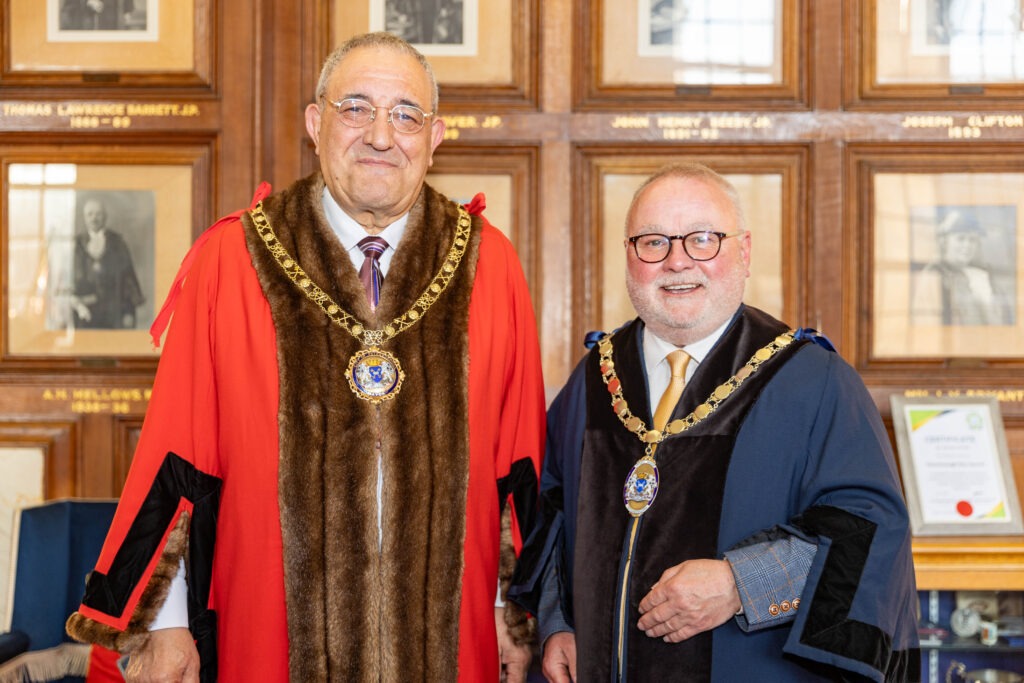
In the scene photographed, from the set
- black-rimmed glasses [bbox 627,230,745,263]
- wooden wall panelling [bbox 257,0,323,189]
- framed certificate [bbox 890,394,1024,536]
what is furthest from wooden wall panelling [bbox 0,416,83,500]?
framed certificate [bbox 890,394,1024,536]

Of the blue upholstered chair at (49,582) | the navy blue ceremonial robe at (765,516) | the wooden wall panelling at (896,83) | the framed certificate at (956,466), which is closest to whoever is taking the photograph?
the navy blue ceremonial robe at (765,516)

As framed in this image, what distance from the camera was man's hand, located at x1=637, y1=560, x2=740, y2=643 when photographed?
205 centimetres

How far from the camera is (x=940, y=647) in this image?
326 cm

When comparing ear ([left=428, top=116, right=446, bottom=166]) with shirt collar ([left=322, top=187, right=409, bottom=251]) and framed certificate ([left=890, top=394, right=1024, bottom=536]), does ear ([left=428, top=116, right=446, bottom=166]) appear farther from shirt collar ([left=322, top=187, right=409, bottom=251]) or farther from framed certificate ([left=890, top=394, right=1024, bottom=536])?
framed certificate ([left=890, top=394, right=1024, bottom=536])

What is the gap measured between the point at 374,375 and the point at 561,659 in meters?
0.75

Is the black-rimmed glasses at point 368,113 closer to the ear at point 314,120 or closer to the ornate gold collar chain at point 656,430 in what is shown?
the ear at point 314,120

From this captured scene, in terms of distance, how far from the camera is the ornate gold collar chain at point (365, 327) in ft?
7.74

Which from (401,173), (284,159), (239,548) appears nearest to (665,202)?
(401,173)

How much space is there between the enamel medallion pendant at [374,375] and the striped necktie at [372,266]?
0.16 metres

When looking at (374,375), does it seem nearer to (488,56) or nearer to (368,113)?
(368,113)

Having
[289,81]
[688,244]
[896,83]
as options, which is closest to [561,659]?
[688,244]

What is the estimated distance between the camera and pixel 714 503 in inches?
84.7

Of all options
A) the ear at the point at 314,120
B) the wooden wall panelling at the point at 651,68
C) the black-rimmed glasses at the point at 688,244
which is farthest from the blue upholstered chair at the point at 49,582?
the wooden wall panelling at the point at 651,68

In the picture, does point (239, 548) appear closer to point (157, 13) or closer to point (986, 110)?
point (157, 13)
